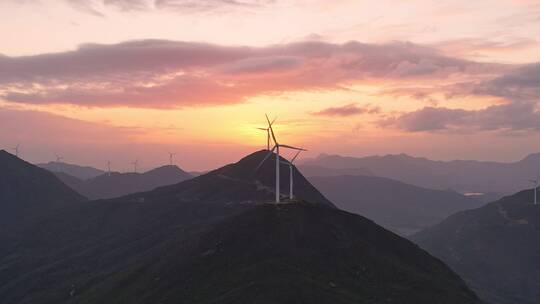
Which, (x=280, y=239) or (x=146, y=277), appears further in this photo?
(x=146, y=277)

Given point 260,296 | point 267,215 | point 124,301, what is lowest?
point 124,301

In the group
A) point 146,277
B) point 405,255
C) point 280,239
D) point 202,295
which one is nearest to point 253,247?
point 280,239

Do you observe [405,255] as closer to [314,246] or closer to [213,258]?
[314,246]

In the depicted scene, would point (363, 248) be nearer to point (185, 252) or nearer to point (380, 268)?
point (380, 268)

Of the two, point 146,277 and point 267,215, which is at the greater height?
point 267,215

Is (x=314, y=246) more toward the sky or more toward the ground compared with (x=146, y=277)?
more toward the sky

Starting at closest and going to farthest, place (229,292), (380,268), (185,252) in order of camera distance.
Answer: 1. (229,292)
2. (380,268)
3. (185,252)

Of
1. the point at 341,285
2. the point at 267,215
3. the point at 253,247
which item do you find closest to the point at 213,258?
the point at 253,247

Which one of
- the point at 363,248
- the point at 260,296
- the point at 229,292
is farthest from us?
the point at 363,248

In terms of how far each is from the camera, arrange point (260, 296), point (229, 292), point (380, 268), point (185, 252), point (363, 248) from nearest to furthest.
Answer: point (260, 296), point (229, 292), point (380, 268), point (363, 248), point (185, 252)
